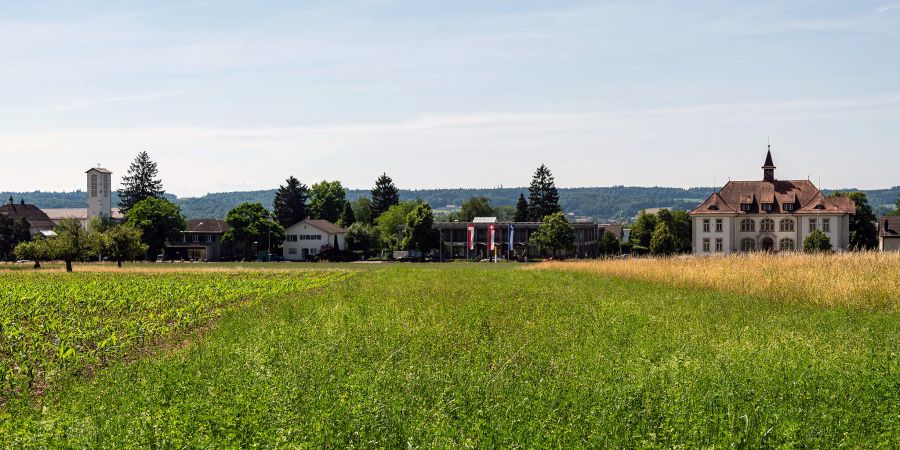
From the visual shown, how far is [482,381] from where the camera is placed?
50.7 feet

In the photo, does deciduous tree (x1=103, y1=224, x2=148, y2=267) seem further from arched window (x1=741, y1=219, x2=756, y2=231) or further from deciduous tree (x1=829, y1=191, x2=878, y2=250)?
deciduous tree (x1=829, y1=191, x2=878, y2=250)

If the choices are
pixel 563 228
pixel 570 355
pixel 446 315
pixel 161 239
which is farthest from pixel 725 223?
pixel 570 355

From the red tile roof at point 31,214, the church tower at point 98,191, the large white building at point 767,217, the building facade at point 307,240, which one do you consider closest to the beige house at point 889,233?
the large white building at point 767,217

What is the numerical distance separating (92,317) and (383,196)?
463 ft

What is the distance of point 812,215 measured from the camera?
104 metres

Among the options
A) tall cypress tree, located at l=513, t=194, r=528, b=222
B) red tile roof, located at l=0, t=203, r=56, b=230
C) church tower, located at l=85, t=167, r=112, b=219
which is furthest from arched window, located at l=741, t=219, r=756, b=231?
red tile roof, located at l=0, t=203, r=56, b=230

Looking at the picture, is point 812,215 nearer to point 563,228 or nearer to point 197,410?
point 563,228

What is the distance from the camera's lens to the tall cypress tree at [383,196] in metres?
172

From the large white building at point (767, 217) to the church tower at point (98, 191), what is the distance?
90.0 metres

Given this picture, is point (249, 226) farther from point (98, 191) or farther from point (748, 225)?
point (748, 225)

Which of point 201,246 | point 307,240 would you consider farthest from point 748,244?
point 201,246

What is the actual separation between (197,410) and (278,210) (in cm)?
14212

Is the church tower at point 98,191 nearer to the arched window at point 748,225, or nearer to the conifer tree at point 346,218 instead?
the conifer tree at point 346,218

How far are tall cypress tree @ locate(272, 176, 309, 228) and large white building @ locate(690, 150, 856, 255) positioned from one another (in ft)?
235
